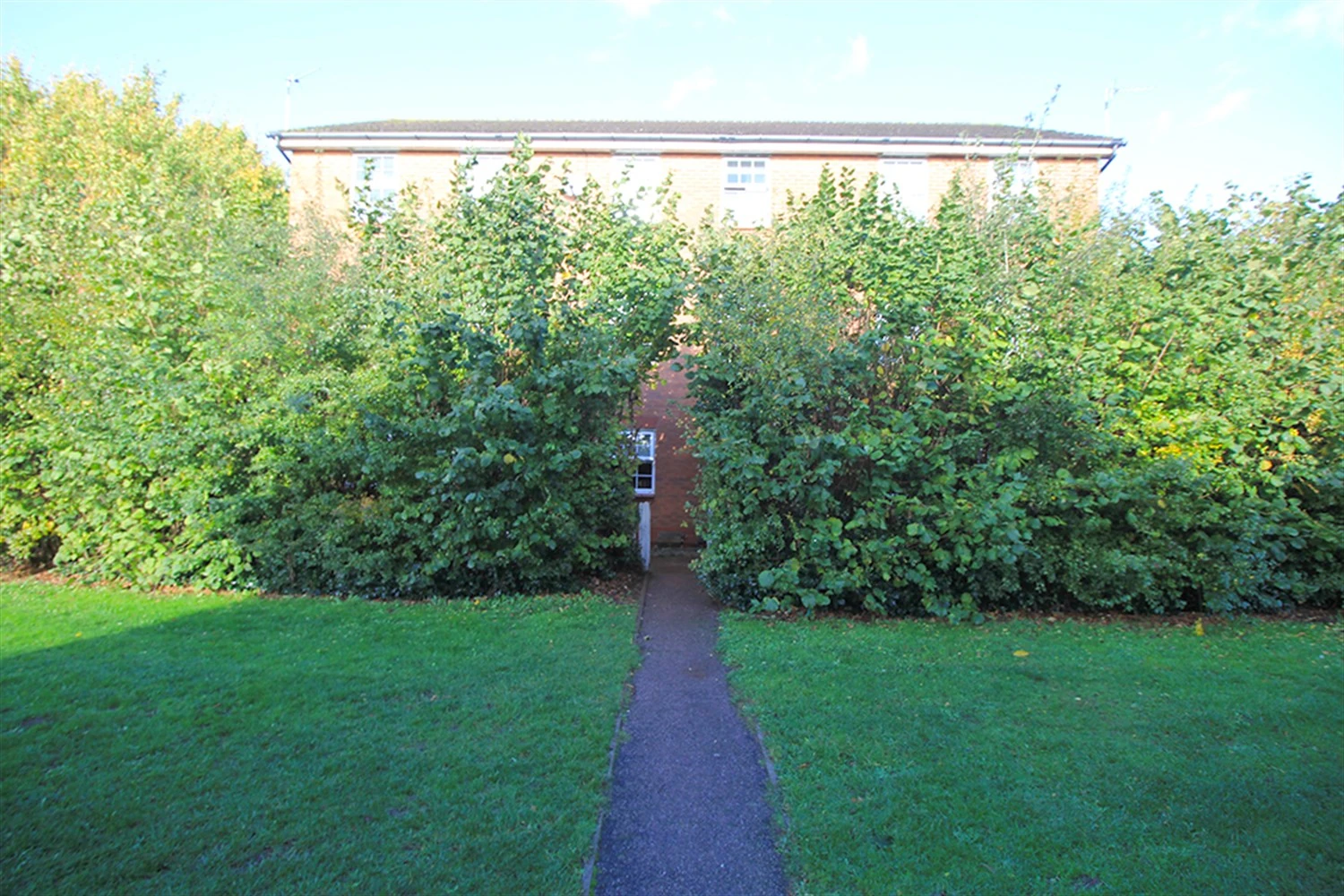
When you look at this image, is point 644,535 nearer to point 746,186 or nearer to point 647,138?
point 746,186

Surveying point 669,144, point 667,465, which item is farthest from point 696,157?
point 667,465

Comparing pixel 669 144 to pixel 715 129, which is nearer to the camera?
pixel 669 144

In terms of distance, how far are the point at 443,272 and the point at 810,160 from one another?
11127mm

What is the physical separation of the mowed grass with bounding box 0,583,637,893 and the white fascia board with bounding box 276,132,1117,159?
514 inches

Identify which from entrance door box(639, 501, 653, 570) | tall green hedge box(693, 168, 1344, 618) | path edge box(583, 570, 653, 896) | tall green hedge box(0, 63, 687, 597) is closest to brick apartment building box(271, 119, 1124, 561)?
tall green hedge box(0, 63, 687, 597)

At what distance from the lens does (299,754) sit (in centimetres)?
427

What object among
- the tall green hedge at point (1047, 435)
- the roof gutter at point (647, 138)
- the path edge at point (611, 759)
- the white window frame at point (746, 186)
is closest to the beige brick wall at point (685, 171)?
the white window frame at point (746, 186)

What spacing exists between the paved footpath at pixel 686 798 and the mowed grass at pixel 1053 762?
195 mm

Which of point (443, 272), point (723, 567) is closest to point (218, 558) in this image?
point (443, 272)

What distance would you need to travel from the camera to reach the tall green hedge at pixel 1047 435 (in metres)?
8.02

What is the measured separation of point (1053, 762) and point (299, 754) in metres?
4.34

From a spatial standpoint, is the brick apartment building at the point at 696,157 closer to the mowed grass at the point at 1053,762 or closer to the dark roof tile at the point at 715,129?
the dark roof tile at the point at 715,129

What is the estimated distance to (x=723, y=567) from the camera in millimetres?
8547

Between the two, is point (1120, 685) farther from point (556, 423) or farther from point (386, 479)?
point (386, 479)
